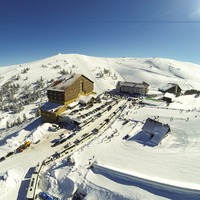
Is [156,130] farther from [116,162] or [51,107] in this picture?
[51,107]

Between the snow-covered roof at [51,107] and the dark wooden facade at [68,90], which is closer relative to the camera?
the snow-covered roof at [51,107]

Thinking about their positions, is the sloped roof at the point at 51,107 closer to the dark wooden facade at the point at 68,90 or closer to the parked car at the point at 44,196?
the dark wooden facade at the point at 68,90

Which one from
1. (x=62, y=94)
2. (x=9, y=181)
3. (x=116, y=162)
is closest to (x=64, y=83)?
(x=62, y=94)

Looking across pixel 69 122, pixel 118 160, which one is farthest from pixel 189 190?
pixel 69 122

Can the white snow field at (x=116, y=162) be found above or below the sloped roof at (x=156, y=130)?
below

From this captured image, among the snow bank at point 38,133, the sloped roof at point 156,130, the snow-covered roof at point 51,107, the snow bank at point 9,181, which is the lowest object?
the snow bank at point 9,181

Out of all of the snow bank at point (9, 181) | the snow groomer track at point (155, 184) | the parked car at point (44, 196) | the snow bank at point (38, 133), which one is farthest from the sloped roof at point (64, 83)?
the snow groomer track at point (155, 184)

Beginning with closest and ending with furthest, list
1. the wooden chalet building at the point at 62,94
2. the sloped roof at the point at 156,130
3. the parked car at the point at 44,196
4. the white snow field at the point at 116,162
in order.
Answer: the white snow field at the point at 116,162 → the parked car at the point at 44,196 → the sloped roof at the point at 156,130 → the wooden chalet building at the point at 62,94
